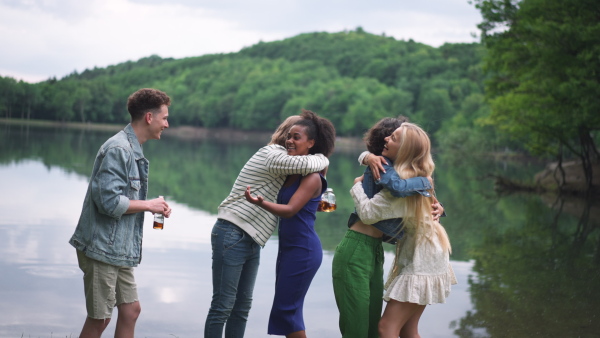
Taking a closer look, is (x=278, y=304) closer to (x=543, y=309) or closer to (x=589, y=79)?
(x=543, y=309)

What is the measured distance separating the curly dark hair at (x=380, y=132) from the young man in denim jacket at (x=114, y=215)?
1.32 meters

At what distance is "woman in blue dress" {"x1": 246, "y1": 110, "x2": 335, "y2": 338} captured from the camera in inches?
174

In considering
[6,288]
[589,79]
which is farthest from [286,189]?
[589,79]

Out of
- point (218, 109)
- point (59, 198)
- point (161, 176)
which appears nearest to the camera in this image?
point (59, 198)

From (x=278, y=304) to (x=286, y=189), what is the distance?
70 centimetres

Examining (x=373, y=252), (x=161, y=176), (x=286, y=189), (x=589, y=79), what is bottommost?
(x=161, y=176)

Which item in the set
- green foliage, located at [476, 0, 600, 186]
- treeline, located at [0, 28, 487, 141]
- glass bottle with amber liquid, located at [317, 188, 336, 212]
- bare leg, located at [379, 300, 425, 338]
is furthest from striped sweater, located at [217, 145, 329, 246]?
treeline, located at [0, 28, 487, 141]

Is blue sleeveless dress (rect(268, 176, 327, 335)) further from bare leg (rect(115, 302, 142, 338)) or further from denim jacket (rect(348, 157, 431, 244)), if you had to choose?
bare leg (rect(115, 302, 142, 338))

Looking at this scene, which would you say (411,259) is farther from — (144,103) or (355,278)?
(144,103)

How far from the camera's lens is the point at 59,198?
15719 millimetres

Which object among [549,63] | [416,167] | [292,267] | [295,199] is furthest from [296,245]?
[549,63]

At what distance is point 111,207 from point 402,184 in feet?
5.45

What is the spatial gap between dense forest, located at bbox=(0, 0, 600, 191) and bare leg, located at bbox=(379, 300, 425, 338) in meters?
1.49

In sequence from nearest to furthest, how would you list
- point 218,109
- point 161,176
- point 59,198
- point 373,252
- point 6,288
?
1. point 373,252
2. point 6,288
3. point 59,198
4. point 161,176
5. point 218,109
